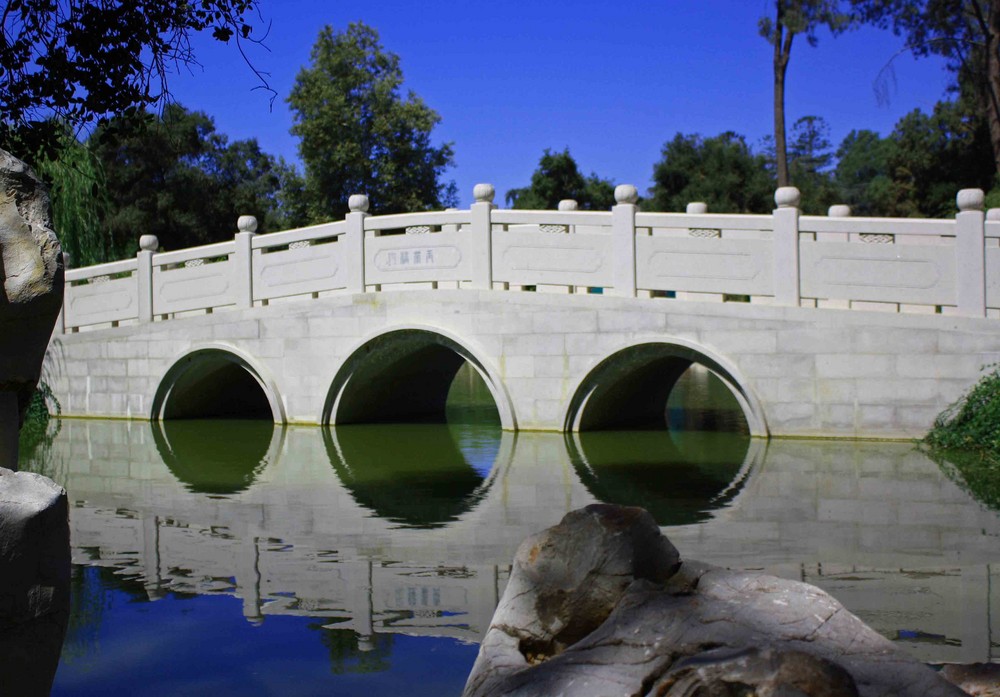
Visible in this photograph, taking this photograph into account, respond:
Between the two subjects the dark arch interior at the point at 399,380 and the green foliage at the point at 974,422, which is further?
the dark arch interior at the point at 399,380

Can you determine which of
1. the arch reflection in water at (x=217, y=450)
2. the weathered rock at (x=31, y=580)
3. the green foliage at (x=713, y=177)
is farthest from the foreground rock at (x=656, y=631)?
the green foliage at (x=713, y=177)

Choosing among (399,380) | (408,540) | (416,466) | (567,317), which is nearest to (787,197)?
(567,317)

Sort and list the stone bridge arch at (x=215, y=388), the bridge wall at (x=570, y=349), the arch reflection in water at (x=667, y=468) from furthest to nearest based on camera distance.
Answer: the stone bridge arch at (x=215, y=388) < the bridge wall at (x=570, y=349) < the arch reflection in water at (x=667, y=468)

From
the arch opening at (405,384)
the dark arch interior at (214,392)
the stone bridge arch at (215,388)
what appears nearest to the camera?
the arch opening at (405,384)

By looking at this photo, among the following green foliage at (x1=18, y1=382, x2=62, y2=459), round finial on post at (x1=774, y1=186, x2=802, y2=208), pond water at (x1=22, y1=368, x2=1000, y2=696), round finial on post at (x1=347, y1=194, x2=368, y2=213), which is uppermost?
round finial on post at (x1=347, y1=194, x2=368, y2=213)

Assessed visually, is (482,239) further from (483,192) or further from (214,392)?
(214,392)

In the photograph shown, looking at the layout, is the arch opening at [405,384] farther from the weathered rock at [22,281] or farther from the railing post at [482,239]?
the weathered rock at [22,281]

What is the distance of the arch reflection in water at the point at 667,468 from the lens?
772 cm

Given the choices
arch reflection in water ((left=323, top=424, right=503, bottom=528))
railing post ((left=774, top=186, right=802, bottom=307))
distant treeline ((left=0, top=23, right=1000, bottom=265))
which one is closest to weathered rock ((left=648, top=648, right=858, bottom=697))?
arch reflection in water ((left=323, top=424, right=503, bottom=528))

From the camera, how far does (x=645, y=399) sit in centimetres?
1423

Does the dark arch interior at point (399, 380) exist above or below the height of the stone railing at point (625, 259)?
below

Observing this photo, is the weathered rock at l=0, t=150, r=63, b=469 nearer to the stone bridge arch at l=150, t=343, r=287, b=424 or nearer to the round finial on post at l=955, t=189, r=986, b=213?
the round finial on post at l=955, t=189, r=986, b=213

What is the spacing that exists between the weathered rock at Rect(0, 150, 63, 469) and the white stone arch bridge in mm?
8582

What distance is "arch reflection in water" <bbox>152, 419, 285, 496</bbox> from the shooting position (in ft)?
30.5
